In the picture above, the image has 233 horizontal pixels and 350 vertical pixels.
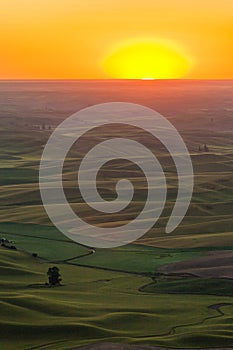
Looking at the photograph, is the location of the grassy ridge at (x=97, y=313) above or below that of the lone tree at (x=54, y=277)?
below

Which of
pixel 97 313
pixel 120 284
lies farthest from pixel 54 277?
pixel 97 313

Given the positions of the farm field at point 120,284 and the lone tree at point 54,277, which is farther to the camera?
the lone tree at point 54,277

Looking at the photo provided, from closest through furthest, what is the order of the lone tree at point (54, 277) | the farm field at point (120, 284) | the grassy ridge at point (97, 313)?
1. the grassy ridge at point (97, 313)
2. the farm field at point (120, 284)
3. the lone tree at point (54, 277)

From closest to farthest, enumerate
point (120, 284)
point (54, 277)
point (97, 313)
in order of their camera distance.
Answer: point (97, 313) → point (54, 277) → point (120, 284)

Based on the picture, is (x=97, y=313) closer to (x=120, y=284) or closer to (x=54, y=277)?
(x=54, y=277)

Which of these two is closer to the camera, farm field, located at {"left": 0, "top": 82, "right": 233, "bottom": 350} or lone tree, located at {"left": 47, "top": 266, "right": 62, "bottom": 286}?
farm field, located at {"left": 0, "top": 82, "right": 233, "bottom": 350}

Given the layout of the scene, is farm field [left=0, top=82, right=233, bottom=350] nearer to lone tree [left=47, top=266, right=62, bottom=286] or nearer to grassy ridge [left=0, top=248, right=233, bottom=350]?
grassy ridge [left=0, top=248, right=233, bottom=350]

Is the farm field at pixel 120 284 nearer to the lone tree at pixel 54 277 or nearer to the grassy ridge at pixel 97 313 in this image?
the grassy ridge at pixel 97 313

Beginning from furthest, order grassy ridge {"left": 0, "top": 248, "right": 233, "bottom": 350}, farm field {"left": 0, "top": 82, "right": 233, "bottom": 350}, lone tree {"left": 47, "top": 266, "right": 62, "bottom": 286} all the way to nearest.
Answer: lone tree {"left": 47, "top": 266, "right": 62, "bottom": 286} → farm field {"left": 0, "top": 82, "right": 233, "bottom": 350} → grassy ridge {"left": 0, "top": 248, "right": 233, "bottom": 350}

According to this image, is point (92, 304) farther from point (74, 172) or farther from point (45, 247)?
point (74, 172)

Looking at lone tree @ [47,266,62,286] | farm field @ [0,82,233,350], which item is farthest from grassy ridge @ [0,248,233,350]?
lone tree @ [47,266,62,286]

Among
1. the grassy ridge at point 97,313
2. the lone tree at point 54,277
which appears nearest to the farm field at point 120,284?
the grassy ridge at point 97,313
